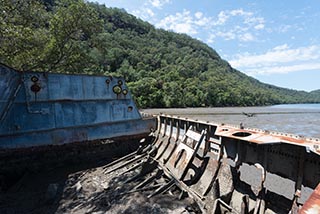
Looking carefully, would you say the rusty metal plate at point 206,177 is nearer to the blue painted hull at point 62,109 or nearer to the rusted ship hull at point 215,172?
the rusted ship hull at point 215,172

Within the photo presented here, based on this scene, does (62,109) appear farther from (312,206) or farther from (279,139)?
(312,206)

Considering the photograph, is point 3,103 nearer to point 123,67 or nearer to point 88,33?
point 88,33

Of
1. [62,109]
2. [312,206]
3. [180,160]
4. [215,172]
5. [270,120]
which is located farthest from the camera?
[270,120]

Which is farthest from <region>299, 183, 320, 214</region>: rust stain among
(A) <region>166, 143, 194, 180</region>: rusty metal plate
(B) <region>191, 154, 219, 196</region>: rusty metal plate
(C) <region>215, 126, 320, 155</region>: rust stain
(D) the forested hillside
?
(D) the forested hillside

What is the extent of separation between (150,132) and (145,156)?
166 cm

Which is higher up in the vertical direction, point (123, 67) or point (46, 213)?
point (123, 67)

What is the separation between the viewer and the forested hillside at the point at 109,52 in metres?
9.87

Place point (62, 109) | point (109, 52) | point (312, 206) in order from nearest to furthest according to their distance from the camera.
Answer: point (312, 206) → point (62, 109) → point (109, 52)

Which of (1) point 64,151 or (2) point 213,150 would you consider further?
(1) point 64,151

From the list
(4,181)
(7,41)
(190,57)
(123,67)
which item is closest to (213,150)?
(4,181)

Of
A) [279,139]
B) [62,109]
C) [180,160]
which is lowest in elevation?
[180,160]

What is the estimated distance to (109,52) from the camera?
2571 inches

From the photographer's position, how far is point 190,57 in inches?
4343

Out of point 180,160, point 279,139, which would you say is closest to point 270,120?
point 180,160
